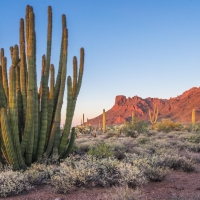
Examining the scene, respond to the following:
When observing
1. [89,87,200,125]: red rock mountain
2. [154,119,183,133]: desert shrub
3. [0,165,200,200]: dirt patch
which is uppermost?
[89,87,200,125]: red rock mountain

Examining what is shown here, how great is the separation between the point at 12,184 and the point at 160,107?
94622 mm

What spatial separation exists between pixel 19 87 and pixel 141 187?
513 cm

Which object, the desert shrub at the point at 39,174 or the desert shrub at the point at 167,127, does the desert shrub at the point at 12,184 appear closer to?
the desert shrub at the point at 39,174

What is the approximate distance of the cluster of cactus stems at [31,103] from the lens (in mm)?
8609

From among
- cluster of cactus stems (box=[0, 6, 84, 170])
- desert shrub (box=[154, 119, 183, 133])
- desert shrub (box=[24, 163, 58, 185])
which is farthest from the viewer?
desert shrub (box=[154, 119, 183, 133])

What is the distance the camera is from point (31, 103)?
877 cm

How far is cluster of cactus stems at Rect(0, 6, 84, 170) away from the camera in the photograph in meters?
8.61

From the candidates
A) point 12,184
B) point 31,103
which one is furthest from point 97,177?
point 31,103

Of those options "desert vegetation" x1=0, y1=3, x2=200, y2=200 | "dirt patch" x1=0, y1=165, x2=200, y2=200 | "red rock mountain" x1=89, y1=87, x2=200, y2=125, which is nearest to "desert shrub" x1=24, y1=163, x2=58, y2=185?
"desert vegetation" x1=0, y1=3, x2=200, y2=200

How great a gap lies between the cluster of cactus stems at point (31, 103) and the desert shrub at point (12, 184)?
123 centimetres

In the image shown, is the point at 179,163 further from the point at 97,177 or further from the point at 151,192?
the point at 97,177

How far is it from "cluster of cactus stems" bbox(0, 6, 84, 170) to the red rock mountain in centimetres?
6065

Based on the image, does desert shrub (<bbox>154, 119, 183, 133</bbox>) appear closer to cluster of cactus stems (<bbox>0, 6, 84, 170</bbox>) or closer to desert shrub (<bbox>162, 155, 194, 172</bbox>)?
desert shrub (<bbox>162, 155, 194, 172</bbox>)

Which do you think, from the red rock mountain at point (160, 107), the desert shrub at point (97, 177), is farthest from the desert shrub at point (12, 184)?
the red rock mountain at point (160, 107)
